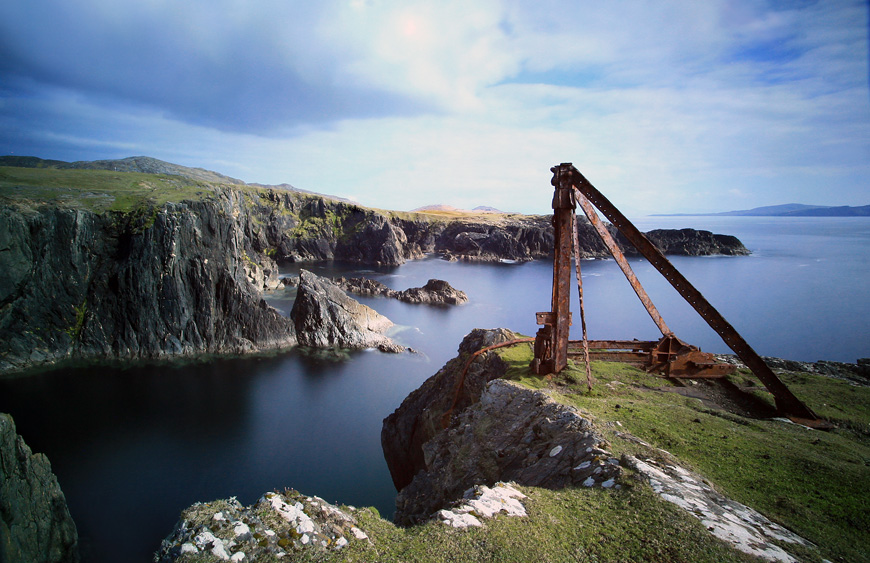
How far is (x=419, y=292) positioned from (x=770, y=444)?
2755 inches

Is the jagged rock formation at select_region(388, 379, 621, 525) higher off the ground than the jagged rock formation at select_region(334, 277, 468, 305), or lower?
higher

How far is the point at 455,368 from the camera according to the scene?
21047 millimetres

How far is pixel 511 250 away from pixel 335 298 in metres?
97.4

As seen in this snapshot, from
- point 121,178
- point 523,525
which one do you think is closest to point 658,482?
point 523,525

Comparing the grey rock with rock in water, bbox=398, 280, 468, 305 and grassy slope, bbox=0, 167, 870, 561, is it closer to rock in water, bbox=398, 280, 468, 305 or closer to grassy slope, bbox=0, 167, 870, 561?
grassy slope, bbox=0, 167, 870, 561

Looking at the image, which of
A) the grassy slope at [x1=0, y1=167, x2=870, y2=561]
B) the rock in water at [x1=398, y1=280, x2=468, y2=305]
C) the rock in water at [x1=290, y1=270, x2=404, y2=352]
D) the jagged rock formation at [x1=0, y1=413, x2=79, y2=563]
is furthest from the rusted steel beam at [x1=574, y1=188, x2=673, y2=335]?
the rock in water at [x1=398, y1=280, x2=468, y2=305]

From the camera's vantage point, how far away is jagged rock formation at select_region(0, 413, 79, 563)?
1609 cm

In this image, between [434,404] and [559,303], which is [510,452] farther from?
[434,404]

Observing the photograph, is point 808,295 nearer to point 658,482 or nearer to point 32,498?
point 658,482

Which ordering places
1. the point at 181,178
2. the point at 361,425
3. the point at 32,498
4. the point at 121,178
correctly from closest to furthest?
the point at 32,498 → the point at 361,425 → the point at 121,178 → the point at 181,178

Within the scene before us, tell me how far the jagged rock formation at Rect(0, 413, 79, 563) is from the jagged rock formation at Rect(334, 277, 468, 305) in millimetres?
60881

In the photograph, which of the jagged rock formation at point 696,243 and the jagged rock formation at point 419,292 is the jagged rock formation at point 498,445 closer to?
the jagged rock formation at point 419,292

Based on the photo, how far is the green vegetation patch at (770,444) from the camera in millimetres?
7715

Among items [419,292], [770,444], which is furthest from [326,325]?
[770,444]
